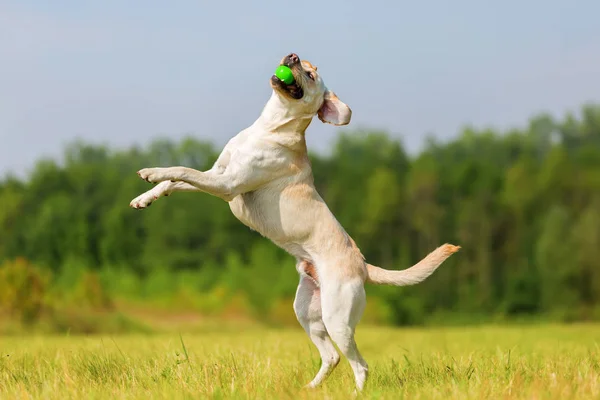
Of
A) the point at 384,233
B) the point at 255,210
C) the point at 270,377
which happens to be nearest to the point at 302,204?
the point at 255,210

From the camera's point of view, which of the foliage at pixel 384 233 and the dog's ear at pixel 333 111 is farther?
the foliage at pixel 384 233

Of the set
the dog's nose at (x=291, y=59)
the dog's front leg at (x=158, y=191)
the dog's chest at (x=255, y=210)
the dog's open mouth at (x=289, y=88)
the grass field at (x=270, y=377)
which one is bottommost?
the grass field at (x=270, y=377)

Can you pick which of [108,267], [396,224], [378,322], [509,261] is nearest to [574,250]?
[509,261]

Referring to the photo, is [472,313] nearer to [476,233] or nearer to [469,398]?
[476,233]

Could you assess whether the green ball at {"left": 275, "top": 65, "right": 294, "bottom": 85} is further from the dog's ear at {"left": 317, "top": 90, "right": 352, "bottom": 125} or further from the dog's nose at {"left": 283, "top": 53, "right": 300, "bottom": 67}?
the dog's ear at {"left": 317, "top": 90, "right": 352, "bottom": 125}

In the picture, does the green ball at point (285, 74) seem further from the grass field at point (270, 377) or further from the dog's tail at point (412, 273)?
the grass field at point (270, 377)

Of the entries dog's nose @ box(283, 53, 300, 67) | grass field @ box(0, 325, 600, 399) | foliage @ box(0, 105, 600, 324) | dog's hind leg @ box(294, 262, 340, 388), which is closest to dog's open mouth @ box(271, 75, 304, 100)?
dog's nose @ box(283, 53, 300, 67)

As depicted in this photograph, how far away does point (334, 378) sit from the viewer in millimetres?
6238

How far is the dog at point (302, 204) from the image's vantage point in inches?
224

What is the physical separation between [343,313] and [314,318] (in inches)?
17.3

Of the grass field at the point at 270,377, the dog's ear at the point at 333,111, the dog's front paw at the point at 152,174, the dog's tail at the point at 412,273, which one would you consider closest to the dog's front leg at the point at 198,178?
the dog's front paw at the point at 152,174

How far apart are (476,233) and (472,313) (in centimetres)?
350

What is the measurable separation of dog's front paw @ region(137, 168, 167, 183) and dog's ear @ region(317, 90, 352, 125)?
1.50 metres

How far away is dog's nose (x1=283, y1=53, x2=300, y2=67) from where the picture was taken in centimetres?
570
